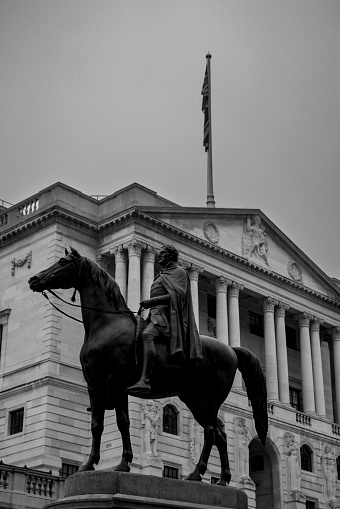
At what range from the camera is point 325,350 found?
220 ft

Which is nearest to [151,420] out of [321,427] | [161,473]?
[161,473]

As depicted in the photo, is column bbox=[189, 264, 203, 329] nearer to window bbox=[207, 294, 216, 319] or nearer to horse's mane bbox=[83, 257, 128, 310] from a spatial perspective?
window bbox=[207, 294, 216, 319]

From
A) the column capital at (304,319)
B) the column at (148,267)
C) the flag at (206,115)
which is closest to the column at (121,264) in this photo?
the column at (148,267)

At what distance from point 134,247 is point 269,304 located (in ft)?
39.1

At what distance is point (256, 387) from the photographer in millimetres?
16250

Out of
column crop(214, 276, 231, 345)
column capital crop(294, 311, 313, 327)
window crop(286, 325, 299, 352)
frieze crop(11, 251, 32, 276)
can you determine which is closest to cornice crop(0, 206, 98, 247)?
frieze crop(11, 251, 32, 276)

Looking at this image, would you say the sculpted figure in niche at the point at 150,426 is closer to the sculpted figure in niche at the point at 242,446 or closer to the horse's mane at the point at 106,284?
the sculpted figure in niche at the point at 242,446

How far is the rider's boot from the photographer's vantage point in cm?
1441

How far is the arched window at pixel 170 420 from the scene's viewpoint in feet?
168

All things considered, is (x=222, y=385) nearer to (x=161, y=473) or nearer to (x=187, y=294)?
(x=187, y=294)

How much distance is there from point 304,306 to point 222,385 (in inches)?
1854

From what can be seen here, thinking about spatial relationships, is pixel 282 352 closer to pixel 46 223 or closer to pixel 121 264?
pixel 121 264

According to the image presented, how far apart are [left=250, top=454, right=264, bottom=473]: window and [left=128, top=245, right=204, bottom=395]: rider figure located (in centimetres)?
4415

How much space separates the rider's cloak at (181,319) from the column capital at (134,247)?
1425 inches
